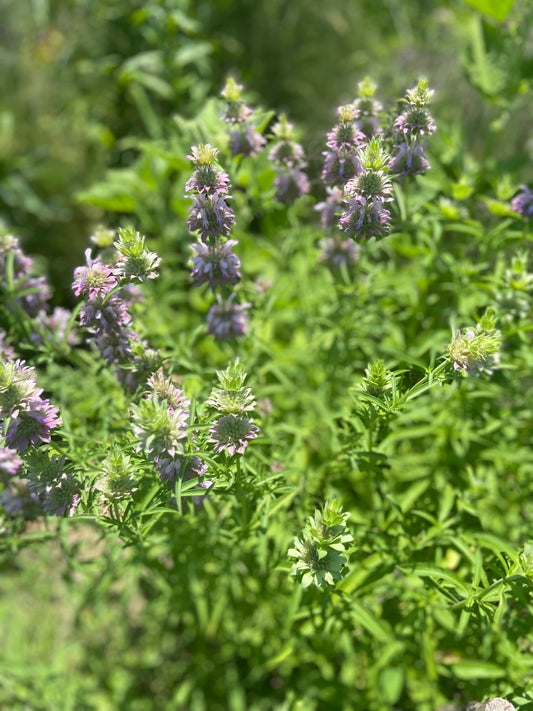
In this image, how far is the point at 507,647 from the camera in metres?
1.58

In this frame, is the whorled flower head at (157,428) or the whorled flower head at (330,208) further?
the whorled flower head at (330,208)

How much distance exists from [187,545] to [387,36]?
5.63 m

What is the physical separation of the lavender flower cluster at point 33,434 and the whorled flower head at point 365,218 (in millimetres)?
901

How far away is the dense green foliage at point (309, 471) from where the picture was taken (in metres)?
1.41

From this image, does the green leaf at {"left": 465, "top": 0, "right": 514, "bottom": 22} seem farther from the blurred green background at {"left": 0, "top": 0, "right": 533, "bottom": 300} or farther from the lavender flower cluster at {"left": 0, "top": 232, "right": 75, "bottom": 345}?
the lavender flower cluster at {"left": 0, "top": 232, "right": 75, "bottom": 345}

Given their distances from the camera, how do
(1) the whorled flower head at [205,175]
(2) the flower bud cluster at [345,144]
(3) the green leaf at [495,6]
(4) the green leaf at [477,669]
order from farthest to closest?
(3) the green leaf at [495,6], (4) the green leaf at [477,669], (2) the flower bud cluster at [345,144], (1) the whorled flower head at [205,175]

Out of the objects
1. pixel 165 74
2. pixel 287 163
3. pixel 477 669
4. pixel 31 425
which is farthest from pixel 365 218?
pixel 165 74

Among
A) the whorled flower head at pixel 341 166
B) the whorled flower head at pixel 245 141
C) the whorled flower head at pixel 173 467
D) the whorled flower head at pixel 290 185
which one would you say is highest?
the whorled flower head at pixel 245 141

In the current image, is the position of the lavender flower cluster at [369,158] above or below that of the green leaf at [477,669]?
above

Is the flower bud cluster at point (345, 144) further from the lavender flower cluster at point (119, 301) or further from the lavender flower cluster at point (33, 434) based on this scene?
the lavender flower cluster at point (33, 434)

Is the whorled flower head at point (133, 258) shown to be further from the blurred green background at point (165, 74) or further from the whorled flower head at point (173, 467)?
the blurred green background at point (165, 74)

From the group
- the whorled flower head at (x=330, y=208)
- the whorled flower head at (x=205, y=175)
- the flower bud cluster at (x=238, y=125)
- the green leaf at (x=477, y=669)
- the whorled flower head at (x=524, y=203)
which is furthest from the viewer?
the whorled flower head at (x=524, y=203)

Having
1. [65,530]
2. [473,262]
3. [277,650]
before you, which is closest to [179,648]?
[277,650]

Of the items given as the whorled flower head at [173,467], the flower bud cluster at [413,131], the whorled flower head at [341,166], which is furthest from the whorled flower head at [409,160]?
the whorled flower head at [173,467]
